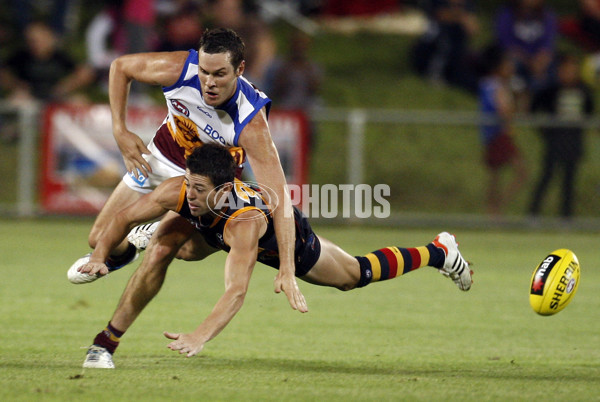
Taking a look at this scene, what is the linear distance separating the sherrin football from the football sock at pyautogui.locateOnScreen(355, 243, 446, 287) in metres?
0.85

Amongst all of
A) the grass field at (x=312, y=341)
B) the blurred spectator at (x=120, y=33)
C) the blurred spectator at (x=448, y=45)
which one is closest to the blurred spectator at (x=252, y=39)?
the blurred spectator at (x=120, y=33)

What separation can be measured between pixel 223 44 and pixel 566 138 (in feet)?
31.0

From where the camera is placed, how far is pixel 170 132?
7.41 metres

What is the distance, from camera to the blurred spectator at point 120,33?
14867mm

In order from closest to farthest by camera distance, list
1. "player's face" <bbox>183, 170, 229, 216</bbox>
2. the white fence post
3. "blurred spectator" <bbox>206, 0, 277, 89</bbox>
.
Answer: "player's face" <bbox>183, 170, 229, 216</bbox> → the white fence post → "blurred spectator" <bbox>206, 0, 277, 89</bbox>

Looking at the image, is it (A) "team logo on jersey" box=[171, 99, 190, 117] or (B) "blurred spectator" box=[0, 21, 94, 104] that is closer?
(A) "team logo on jersey" box=[171, 99, 190, 117]

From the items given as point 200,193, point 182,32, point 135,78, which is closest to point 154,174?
point 135,78

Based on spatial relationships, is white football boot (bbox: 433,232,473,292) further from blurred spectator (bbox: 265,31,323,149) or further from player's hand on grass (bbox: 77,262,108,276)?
blurred spectator (bbox: 265,31,323,149)

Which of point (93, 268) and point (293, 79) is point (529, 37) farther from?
point (93, 268)

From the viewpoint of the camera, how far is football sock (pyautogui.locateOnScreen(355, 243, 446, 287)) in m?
7.07

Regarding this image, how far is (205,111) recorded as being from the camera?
22.1 ft

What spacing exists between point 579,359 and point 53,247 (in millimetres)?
7239

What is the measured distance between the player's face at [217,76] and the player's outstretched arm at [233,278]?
34.7 inches

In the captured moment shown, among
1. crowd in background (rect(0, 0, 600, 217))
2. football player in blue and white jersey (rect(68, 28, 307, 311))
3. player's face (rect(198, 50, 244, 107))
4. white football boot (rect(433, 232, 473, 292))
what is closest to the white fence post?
crowd in background (rect(0, 0, 600, 217))
